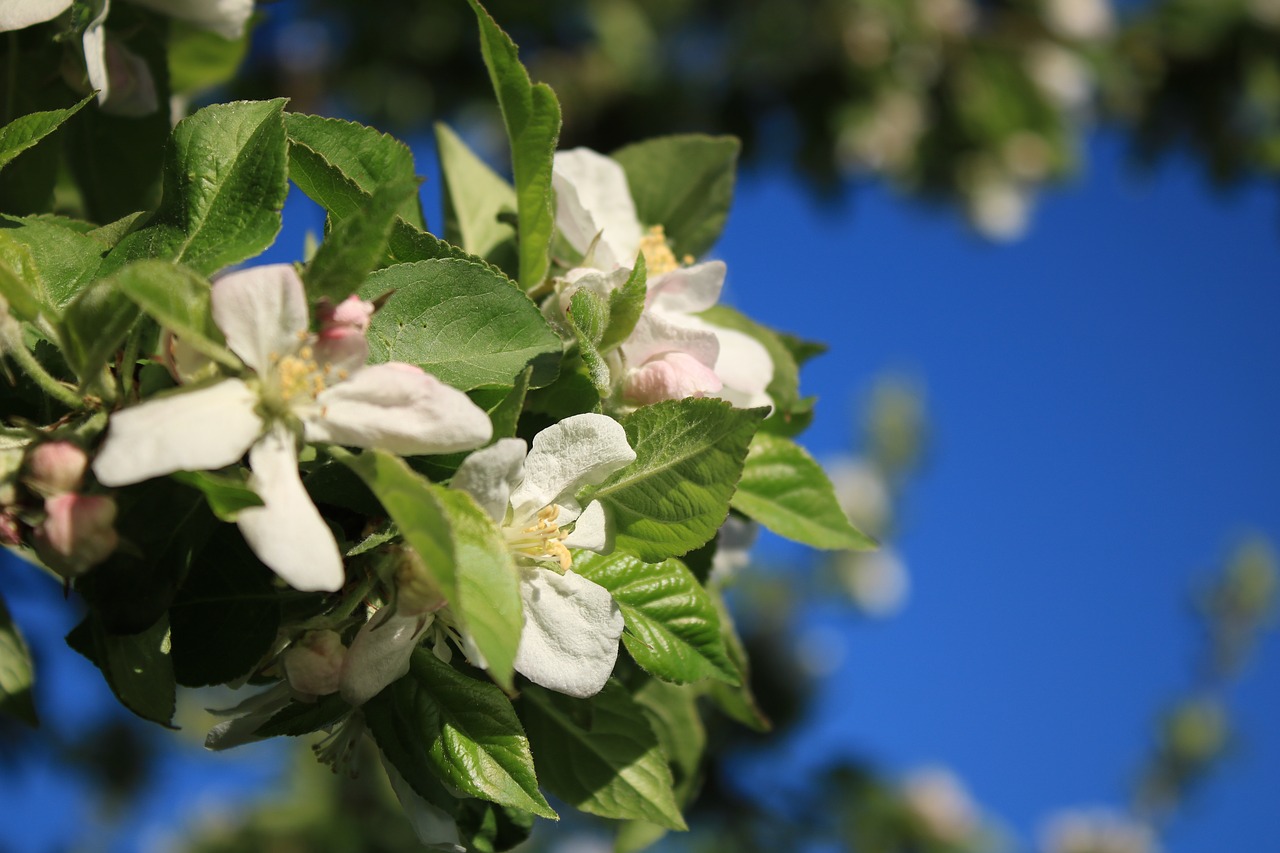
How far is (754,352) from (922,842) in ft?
11.0

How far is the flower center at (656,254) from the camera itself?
3.90 ft

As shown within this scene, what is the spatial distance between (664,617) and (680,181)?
1.95 feet

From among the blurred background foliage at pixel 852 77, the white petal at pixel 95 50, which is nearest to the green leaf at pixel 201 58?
the white petal at pixel 95 50

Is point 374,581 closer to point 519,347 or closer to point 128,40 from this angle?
point 519,347

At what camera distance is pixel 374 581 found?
2.62 ft

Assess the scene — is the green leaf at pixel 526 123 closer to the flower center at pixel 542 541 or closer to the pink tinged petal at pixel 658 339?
the pink tinged petal at pixel 658 339

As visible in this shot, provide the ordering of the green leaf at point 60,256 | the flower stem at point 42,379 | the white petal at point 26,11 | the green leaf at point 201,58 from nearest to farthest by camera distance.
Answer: the flower stem at point 42,379, the green leaf at point 60,256, the white petal at point 26,11, the green leaf at point 201,58

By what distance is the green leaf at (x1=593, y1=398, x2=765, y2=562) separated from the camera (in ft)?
2.81

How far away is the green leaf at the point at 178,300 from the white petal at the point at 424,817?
39cm

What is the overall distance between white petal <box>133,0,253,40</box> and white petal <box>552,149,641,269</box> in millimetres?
374

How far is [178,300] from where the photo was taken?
0.69 meters

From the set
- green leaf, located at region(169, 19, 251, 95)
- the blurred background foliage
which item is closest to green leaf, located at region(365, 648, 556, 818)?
green leaf, located at region(169, 19, 251, 95)

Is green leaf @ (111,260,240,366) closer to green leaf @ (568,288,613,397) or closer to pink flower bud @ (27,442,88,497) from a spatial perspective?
pink flower bud @ (27,442,88,497)

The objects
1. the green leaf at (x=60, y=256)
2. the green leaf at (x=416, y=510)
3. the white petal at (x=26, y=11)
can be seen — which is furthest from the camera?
the white petal at (x=26, y=11)
